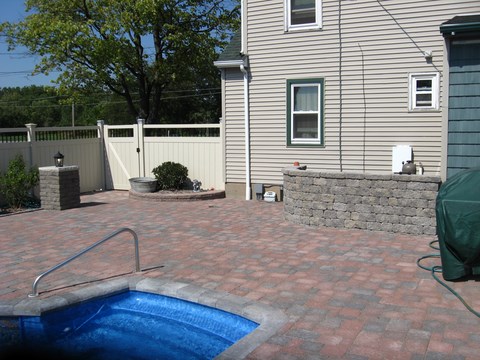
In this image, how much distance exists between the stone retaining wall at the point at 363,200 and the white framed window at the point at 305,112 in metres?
2.64

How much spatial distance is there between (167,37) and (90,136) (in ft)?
20.1

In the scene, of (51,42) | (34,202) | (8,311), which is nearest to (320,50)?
(34,202)

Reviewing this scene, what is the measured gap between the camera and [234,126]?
13.2 metres

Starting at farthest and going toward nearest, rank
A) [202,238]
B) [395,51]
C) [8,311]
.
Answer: [395,51] → [202,238] → [8,311]

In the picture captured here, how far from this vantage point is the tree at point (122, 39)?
18625 millimetres

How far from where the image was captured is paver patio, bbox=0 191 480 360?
15.6ft

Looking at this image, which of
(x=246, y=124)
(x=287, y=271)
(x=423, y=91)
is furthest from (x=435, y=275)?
(x=246, y=124)

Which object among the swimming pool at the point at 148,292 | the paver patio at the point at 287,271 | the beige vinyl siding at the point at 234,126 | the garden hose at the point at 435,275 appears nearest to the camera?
the paver patio at the point at 287,271

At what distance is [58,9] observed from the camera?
66.6 feet

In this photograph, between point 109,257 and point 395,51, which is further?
point 395,51

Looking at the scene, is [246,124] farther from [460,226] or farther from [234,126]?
[460,226]

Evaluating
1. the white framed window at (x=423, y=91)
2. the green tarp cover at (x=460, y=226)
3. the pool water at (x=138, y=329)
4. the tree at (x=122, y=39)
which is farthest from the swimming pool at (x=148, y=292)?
the tree at (x=122, y=39)

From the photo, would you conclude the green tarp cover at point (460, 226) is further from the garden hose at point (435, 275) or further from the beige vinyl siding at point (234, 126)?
the beige vinyl siding at point (234, 126)

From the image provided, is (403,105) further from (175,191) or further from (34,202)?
(34,202)
